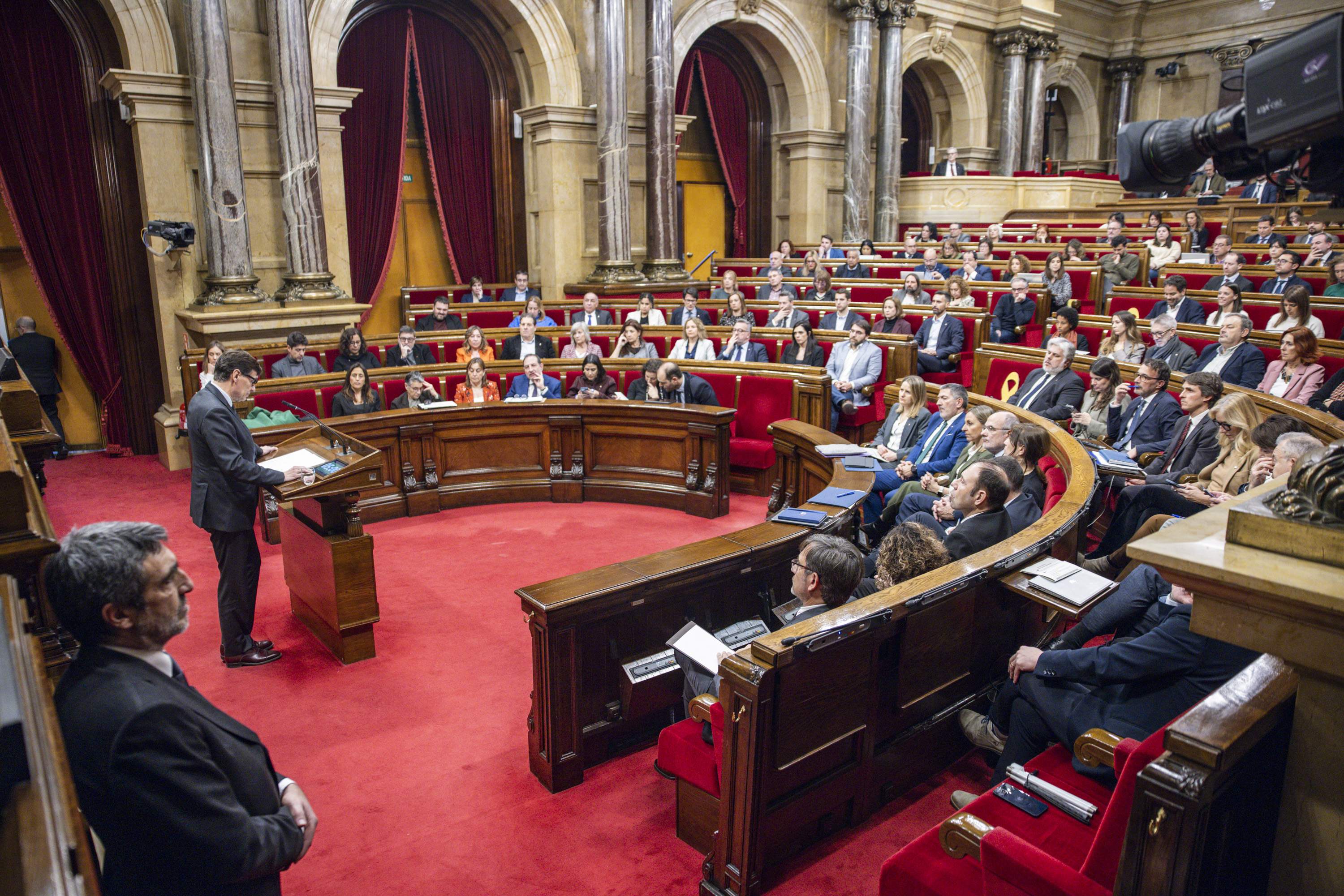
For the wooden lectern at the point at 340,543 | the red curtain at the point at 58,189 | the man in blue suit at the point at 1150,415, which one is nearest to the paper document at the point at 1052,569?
the man in blue suit at the point at 1150,415

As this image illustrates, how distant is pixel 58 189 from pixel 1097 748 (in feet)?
28.8

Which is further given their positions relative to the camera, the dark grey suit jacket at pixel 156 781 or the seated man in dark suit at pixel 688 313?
the seated man in dark suit at pixel 688 313

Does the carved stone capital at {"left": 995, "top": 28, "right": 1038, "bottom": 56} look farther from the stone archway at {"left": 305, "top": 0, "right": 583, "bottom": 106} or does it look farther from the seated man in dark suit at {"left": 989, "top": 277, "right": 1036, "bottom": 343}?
the seated man in dark suit at {"left": 989, "top": 277, "right": 1036, "bottom": 343}

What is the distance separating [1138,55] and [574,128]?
46.8 ft

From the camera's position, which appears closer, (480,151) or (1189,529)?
(1189,529)

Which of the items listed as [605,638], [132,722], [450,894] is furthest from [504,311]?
[132,722]

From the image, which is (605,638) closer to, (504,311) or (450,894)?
(450,894)

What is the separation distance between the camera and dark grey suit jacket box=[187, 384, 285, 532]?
144 inches

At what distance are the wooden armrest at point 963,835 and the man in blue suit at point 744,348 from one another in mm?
5299

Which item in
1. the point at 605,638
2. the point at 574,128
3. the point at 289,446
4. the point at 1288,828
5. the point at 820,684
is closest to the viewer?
the point at 1288,828

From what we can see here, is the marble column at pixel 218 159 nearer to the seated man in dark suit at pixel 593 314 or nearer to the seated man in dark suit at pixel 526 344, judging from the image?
the seated man in dark suit at pixel 526 344

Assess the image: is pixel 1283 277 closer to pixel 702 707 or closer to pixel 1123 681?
pixel 1123 681

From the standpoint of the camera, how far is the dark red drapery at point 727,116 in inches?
496

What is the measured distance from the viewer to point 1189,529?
1.39 m
